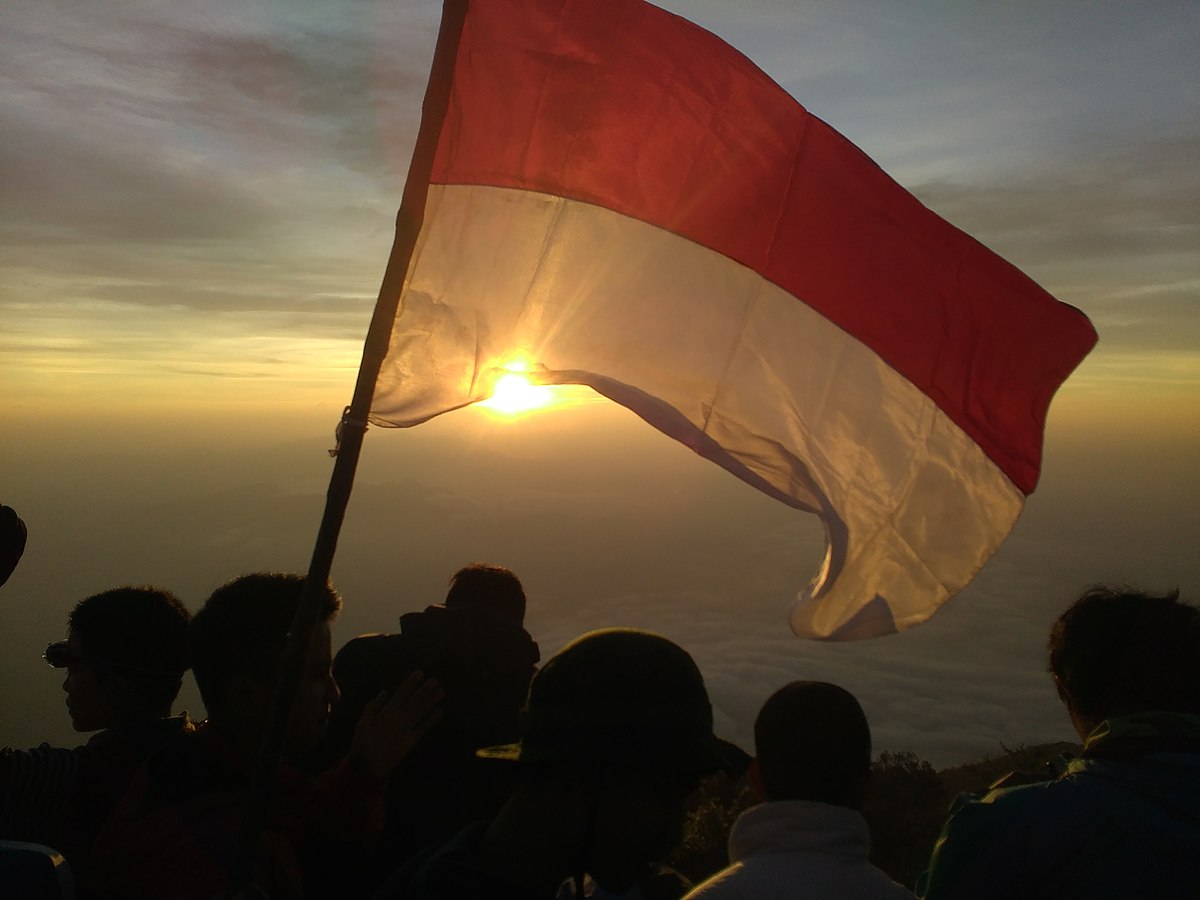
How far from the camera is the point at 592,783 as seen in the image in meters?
2.17

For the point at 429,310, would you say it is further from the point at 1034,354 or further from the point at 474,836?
the point at 1034,354

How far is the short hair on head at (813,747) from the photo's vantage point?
2760mm

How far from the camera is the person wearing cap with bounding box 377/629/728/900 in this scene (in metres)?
2.13

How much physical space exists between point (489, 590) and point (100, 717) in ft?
6.17

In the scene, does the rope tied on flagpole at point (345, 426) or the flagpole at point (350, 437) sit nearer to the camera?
the flagpole at point (350, 437)

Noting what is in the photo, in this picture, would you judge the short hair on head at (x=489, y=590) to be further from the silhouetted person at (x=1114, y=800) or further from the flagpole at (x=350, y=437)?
the silhouetted person at (x=1114, y=800)

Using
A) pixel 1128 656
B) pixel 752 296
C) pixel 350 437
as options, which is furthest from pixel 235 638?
pixel 1128 656

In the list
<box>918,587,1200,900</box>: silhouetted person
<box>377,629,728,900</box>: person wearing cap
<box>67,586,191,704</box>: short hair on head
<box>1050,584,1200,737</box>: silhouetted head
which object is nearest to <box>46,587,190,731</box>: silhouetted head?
<box>67,586,191,704</box>: short hair on head

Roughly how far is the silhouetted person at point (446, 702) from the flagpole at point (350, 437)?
1057 millimetres

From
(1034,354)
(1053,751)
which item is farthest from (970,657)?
(1034,354)

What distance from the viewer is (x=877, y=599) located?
4184 mm

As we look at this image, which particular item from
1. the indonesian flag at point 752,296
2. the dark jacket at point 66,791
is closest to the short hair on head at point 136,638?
the dark jacket at point 66,791

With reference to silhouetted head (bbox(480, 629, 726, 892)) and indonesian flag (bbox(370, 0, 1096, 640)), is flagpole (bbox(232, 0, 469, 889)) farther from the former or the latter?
indonesian flag (bbox(370, 0, 1096, 640))

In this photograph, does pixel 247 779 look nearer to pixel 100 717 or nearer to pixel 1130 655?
pixel 100 717
